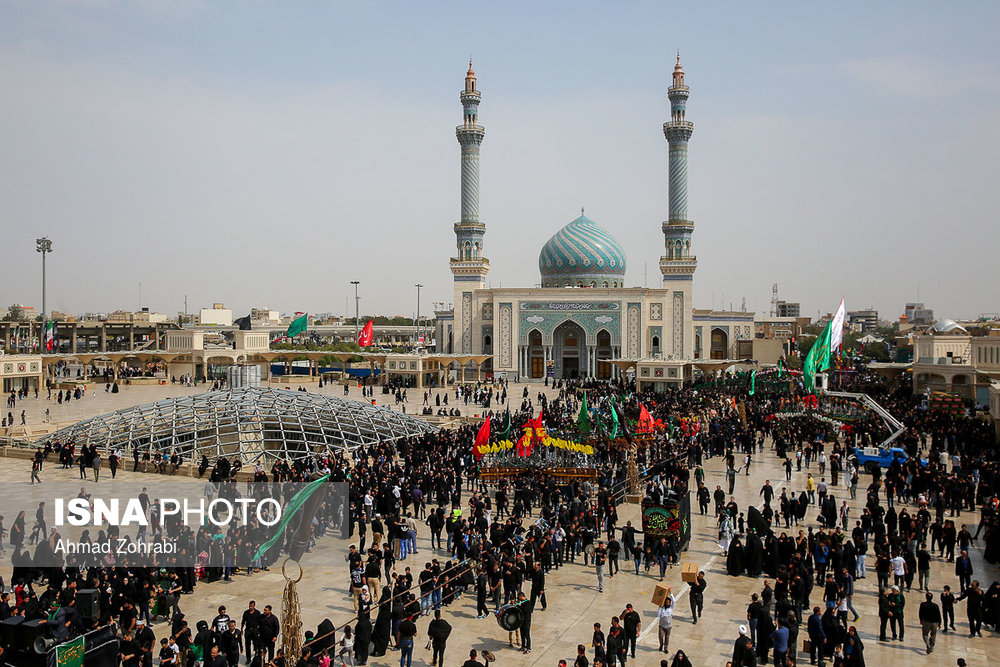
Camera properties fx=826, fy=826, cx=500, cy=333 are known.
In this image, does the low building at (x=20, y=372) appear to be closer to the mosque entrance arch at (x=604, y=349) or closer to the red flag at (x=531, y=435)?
the mosque entrance arch at (x=604, y=349)

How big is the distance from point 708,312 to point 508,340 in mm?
14807

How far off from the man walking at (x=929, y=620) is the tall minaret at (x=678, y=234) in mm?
40991

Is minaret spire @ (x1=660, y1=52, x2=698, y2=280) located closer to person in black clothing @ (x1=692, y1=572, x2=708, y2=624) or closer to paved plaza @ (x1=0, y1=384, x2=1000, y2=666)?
paved plaza @ (x1=0, y1=384, x2=1000, y2=666)

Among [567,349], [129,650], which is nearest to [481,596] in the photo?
[129,650]

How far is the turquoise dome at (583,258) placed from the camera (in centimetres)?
5334

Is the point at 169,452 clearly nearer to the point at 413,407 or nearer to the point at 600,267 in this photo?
the point at 413,407

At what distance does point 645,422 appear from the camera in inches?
833

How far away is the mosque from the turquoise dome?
7cm

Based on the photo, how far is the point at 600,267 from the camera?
53438 mm

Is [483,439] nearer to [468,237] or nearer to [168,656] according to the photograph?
[168,656]

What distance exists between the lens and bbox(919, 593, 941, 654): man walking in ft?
→ 31.0

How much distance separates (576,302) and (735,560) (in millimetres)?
37890

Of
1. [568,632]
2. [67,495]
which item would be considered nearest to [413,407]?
[67,495]

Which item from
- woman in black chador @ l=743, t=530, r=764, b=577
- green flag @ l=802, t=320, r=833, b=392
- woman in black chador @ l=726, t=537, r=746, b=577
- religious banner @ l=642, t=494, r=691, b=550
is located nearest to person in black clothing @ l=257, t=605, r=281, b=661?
religious banner @ l=642, t=494, r=691, b=550
